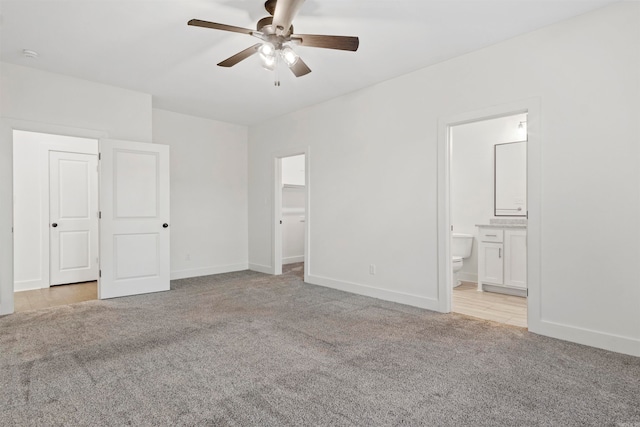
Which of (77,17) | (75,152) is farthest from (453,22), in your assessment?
(75,152)

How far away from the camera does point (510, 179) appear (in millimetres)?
4863

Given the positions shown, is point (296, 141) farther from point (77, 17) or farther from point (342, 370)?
point (342, 370)

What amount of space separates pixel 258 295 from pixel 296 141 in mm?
2381

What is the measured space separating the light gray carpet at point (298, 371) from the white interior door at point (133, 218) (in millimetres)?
753

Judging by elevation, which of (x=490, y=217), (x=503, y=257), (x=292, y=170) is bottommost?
(x=503, y=257)

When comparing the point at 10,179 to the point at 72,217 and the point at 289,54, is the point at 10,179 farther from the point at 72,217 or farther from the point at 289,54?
the point at 289,54

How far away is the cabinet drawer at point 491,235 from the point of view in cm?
446

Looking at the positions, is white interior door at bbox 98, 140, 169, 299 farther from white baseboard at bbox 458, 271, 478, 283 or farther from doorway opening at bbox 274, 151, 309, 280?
white baseboard at bbox 458, 271, 478, 283

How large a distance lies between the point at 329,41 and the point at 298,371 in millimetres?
2250

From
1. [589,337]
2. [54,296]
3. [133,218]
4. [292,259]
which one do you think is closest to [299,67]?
[133,218]

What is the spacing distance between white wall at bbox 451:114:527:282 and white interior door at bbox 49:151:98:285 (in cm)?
564

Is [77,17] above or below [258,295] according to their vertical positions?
above

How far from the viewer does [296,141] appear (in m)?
5.41

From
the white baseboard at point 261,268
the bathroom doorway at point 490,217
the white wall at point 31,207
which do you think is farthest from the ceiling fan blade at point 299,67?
the white wall at point 31,207
